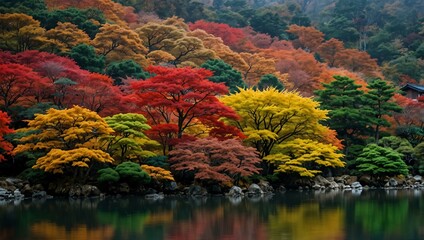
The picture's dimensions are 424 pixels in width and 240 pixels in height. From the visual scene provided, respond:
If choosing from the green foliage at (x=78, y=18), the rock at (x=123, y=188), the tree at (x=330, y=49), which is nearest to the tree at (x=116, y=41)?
the green foliage at (x=78, y=18)

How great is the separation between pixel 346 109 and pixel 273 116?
6796 millimetres

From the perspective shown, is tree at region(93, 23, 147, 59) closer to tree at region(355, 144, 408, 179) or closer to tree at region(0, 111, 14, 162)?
tree at region(0, 111, 14, 162)

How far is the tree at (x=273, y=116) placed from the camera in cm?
2728

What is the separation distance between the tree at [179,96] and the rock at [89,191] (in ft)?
12.8

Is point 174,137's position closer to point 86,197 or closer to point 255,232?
point 86,197

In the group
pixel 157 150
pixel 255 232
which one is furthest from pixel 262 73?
pixel 255 232

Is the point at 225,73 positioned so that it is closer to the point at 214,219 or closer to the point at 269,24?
the point at 214,219

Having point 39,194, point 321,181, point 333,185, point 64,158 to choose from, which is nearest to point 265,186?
point 321,181

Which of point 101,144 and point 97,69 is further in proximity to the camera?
point 97,69

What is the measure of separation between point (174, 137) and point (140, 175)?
14.8 ft

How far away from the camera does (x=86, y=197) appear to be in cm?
2162

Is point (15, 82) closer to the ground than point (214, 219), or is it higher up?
higher up

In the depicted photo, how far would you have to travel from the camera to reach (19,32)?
107 feet

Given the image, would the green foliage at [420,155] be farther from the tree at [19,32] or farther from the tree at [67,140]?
the tree at [19,32]
